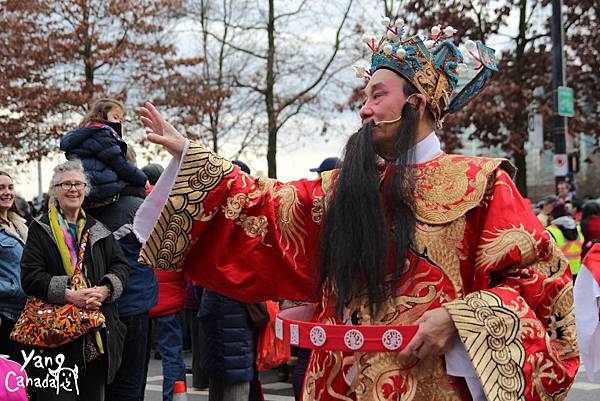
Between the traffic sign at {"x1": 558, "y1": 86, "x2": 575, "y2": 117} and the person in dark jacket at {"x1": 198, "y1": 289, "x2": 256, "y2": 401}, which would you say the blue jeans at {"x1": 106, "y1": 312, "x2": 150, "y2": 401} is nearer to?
the person in dark jacket at {"x1": 198, "y1": 289, "x2": 256, "y2": 401}

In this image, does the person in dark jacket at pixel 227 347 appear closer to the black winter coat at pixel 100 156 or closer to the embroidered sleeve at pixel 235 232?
the black winter coat at pixel 100 156

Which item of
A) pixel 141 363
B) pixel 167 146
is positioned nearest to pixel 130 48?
pixel 141 363

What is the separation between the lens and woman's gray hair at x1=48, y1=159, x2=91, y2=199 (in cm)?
464

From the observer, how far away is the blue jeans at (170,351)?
241 inches

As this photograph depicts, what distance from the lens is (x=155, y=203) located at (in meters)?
2.79

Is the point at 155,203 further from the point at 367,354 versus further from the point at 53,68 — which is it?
the point at 53,68

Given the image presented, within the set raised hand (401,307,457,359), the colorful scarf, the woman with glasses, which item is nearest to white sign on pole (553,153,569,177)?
the woman with glasses

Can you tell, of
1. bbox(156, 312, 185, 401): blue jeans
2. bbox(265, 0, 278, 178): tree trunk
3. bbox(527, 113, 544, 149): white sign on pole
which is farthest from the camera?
bbox(265, 0, 278, 178): tree trunk

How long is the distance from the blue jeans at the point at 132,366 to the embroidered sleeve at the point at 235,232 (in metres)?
2.28

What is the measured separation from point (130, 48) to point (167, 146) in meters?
18.4

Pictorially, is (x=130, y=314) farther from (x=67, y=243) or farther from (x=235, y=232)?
(x=235, y=232)

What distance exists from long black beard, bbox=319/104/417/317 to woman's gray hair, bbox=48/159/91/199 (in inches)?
90.9

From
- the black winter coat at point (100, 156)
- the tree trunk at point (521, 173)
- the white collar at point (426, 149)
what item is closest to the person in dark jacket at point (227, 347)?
the black winter coat at point (100, 156)

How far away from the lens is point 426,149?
9.17 feet
